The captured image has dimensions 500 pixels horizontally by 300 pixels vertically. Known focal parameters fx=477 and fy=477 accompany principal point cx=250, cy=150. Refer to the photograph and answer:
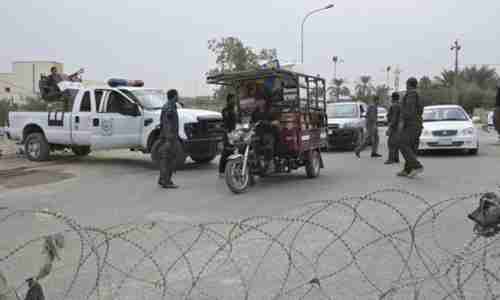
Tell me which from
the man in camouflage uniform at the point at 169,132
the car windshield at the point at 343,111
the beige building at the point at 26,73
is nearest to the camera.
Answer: the man in camouflage uniform at the point at 169,132

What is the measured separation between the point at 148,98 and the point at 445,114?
9196 millimetres

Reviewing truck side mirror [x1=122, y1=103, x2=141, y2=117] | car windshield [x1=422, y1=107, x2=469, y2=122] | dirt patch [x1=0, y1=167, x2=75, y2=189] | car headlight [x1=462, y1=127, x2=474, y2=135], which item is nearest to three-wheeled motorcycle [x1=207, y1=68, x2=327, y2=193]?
truck side mirror [x1=122, y1=103, x2=141, y2=117]

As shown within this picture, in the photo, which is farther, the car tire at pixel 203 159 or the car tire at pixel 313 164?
the car tire at pixel 203 159

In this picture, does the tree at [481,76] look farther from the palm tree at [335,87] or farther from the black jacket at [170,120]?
the black jacket at [170,120]

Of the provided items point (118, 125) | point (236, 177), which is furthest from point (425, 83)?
point (236, 177)

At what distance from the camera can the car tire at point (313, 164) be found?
10289 mm

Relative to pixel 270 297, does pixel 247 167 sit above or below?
above

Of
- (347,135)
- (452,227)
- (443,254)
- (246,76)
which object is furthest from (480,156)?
(443,254)

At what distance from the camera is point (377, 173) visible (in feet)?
35.2

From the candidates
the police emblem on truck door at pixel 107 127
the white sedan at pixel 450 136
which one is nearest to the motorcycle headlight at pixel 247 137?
the police emblem on truck door at pixel 107 127

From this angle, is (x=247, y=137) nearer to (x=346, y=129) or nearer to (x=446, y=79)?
(x=346, y=129)

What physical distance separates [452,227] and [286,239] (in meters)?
2.08

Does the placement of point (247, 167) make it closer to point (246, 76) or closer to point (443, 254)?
point (246, 76)

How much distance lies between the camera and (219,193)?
861 centimetres
